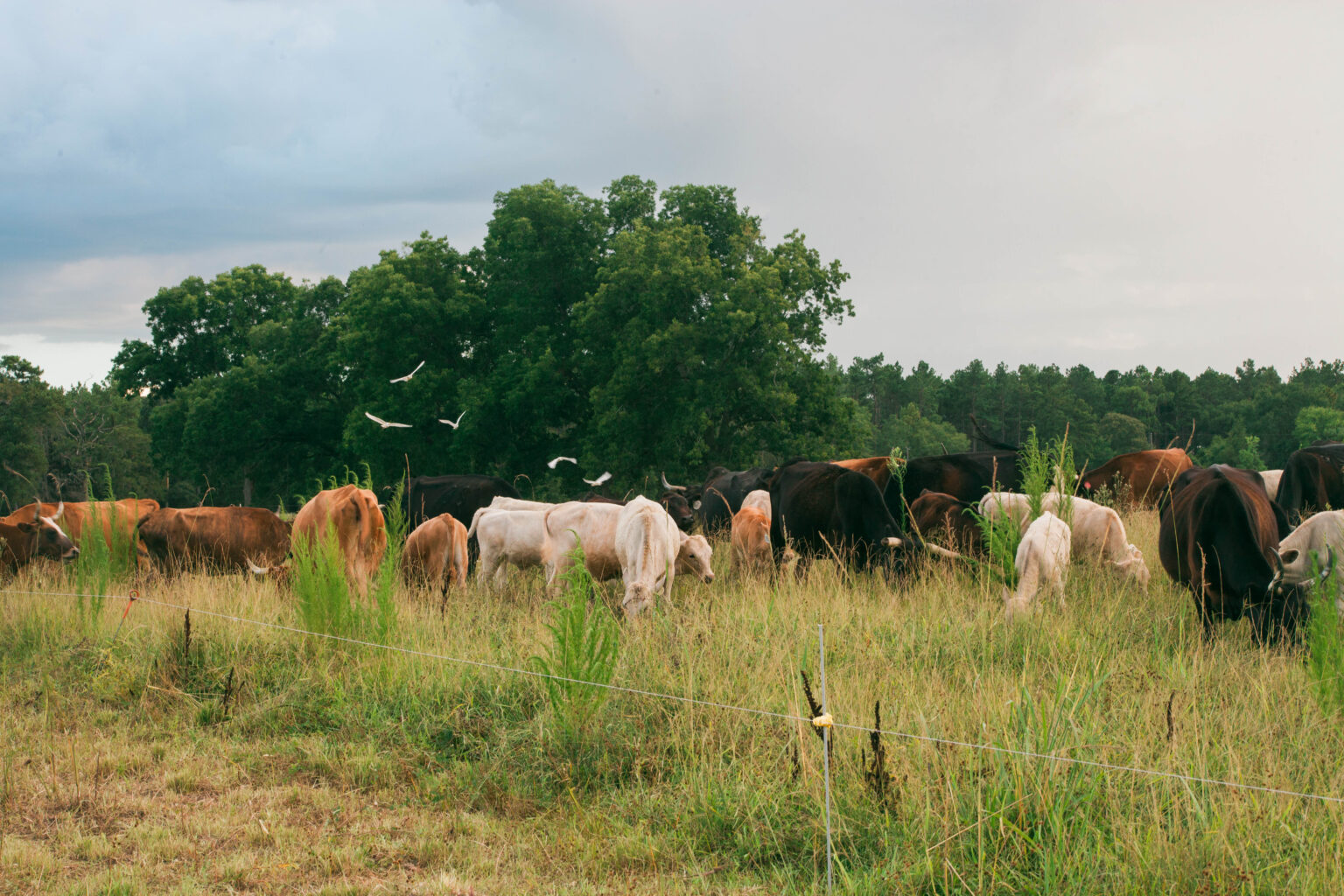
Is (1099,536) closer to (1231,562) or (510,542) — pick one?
(1231,562)

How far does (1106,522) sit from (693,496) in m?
10.6

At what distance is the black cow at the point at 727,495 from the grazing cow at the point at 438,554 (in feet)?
19.2

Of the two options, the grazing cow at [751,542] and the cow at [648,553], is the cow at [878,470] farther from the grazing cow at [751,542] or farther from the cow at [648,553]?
the cow at [648,553]

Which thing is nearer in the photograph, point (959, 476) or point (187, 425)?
point (959, 476)

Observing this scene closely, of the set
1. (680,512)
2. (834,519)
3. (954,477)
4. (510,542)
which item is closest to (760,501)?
(680,512)

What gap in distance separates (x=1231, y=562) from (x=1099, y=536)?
6.85 feet

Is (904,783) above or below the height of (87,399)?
below

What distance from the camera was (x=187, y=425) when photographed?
34719 millimetres

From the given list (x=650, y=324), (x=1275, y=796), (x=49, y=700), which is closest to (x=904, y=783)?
(x=1275, y=796)

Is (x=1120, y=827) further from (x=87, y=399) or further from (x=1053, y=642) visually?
(x=87, y=399)

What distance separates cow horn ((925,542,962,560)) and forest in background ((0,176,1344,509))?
17.9 m

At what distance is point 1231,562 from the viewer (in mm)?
6352

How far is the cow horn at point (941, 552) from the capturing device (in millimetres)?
7566

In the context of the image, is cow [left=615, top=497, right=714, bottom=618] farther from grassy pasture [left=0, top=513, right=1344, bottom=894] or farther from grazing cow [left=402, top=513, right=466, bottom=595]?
grazing cow [left=402, top=513, right=466, bottom=595]
